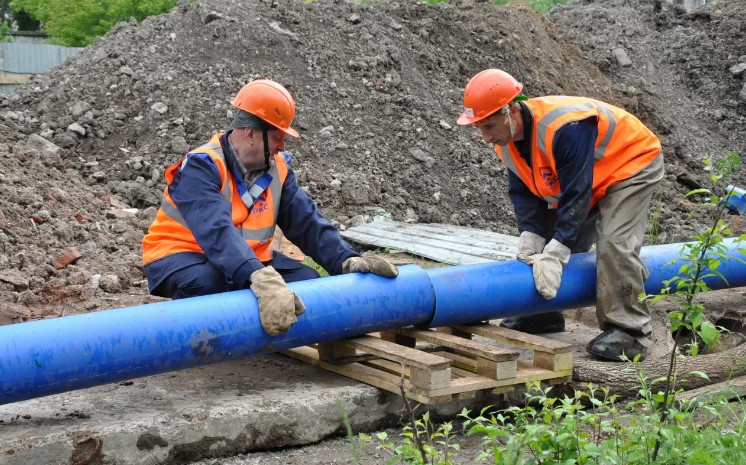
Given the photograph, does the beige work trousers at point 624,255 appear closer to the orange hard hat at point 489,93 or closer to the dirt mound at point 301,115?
the orange hard hat at point 489,93

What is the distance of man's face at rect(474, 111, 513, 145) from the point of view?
4.84 metres

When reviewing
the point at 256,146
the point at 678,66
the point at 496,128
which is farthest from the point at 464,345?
the point at 678,66

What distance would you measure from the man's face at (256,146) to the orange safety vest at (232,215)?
0.11 m

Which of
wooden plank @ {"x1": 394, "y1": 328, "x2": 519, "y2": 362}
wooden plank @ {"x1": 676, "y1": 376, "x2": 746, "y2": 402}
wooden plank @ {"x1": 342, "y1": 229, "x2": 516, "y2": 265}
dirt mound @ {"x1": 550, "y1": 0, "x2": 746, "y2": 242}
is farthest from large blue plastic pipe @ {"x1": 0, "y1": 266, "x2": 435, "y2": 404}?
dirt mound @ {"x1": 550, "y1": 0, "x2": 746, "y2": 242}

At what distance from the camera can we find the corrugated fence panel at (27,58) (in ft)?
84.3

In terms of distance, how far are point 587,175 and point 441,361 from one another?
1363 mm

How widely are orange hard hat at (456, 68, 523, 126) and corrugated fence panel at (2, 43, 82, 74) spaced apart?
2306 centimetres

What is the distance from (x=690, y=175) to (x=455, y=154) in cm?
339

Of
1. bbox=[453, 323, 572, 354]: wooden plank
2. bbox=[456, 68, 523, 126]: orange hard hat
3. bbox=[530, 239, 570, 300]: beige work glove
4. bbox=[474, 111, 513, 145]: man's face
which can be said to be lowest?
bbox=[453, 323, 572, 354]: wooden plank

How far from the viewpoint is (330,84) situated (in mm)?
10938

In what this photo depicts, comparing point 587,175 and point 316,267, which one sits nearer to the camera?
point 587,175

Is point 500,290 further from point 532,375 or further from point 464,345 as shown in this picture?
point 532,375

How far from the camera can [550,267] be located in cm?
482

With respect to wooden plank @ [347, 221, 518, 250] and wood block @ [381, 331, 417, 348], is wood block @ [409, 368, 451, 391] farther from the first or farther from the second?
wooden plank @ [347, 221, 518, 250]
